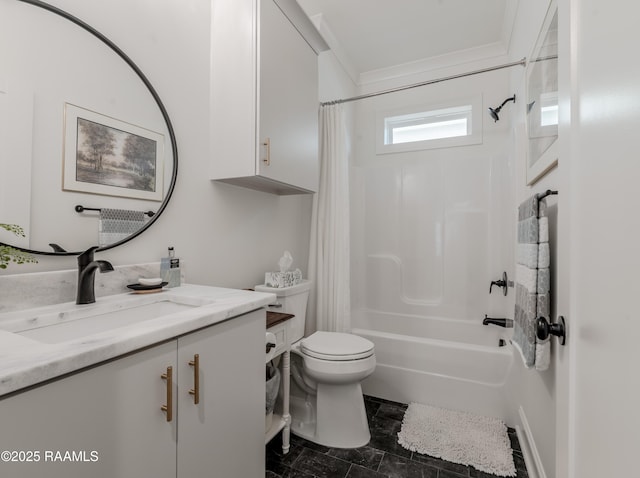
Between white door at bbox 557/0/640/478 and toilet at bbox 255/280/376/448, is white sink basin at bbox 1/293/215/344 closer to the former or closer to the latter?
toilet at bbox 255/280/376/448

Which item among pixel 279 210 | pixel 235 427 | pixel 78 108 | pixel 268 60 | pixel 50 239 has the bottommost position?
pixel 235 427

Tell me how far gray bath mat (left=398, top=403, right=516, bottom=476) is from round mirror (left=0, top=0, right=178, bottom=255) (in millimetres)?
1842

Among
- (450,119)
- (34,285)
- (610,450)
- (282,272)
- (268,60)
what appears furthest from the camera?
(450,119)

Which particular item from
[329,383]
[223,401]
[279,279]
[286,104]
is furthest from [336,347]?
[286,104]

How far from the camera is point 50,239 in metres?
0.99

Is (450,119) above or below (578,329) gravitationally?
above

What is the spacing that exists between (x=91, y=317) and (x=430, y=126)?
2928 millimetres

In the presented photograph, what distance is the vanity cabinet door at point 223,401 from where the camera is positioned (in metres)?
0.83

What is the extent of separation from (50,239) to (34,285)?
0.15 metres

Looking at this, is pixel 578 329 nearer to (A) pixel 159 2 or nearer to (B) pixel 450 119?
(A) pixel 159 2

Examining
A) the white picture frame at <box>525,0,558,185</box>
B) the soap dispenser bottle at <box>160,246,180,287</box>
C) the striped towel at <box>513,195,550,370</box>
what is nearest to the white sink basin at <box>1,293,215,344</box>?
the soap dispenser bottle at <box>160,246,180,287</box>

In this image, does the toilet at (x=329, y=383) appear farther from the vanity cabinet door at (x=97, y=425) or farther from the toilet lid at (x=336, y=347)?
the vanity cabinet door at (x=97, y=425)

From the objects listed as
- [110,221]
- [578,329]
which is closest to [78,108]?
[110,221]

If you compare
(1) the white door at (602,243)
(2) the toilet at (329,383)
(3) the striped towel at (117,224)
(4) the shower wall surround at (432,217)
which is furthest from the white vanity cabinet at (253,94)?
(4) the shower wall surround at (432,217)
